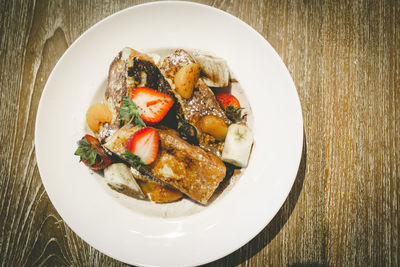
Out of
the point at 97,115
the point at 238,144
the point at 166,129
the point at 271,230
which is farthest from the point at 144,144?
the point at 271,230

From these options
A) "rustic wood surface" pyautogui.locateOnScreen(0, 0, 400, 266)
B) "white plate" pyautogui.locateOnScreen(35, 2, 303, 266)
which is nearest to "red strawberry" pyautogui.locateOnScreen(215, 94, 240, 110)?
"white plate" pyautogui.locateOnScreen(35, 2, 303, 266)

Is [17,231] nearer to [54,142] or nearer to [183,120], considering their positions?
[54,142]

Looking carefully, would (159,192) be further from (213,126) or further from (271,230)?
(271,230)

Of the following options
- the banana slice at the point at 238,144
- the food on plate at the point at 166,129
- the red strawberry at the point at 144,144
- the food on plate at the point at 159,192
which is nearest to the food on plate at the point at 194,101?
the food on plate at the point at 166,129

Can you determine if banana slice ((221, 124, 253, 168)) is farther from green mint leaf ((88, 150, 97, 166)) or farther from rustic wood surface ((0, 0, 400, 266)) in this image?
green mint leaf ((88, 150, 97, 166))

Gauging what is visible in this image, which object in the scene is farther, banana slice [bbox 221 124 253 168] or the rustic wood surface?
the rustic wood surface

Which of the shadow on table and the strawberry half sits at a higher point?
the strawberry half
